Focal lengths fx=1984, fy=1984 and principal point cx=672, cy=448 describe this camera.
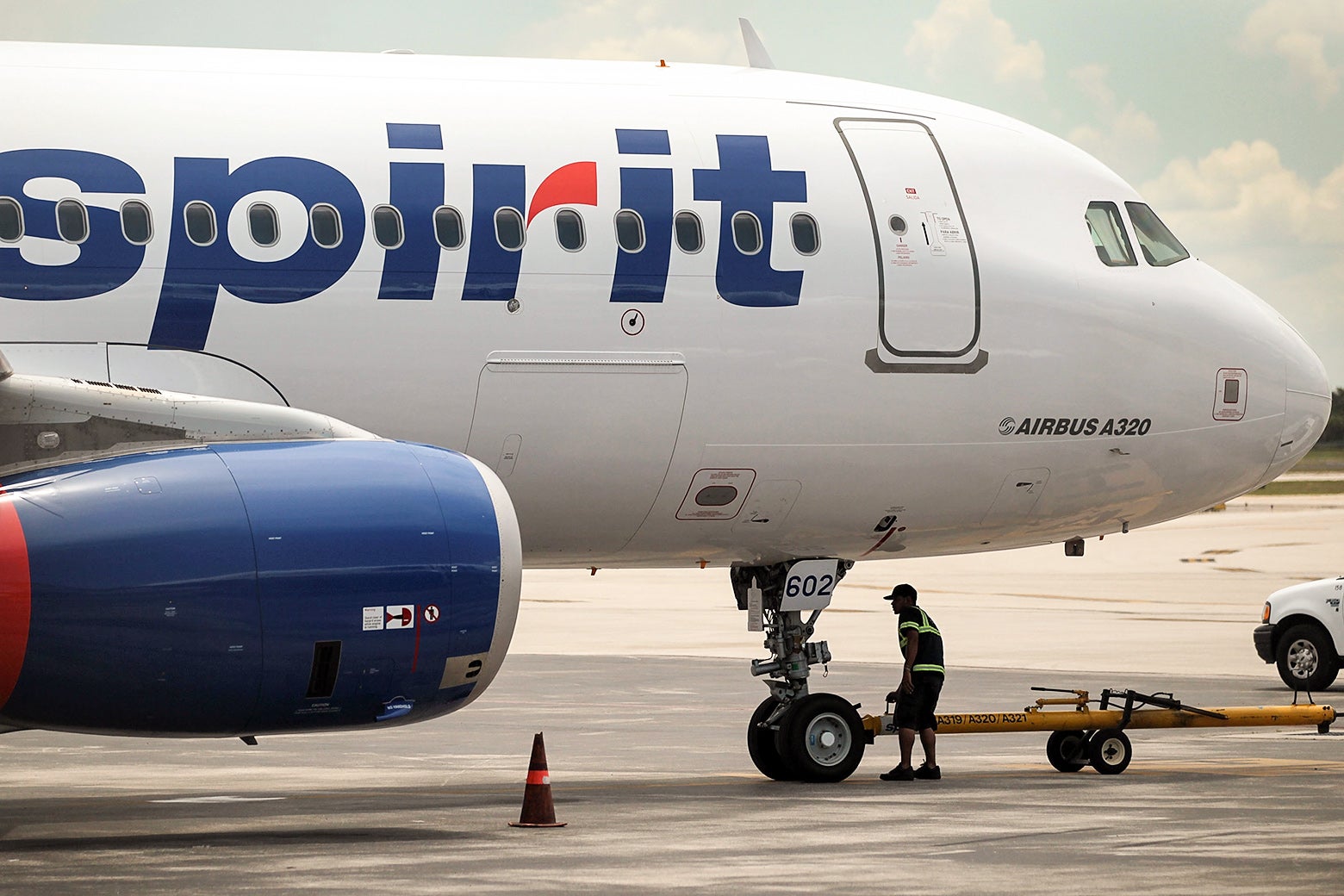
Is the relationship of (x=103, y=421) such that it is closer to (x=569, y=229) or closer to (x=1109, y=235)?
(x=569, y=229)

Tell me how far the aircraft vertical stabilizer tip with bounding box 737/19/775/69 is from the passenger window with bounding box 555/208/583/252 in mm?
2932

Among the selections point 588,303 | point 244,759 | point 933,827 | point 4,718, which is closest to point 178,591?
point 4,718

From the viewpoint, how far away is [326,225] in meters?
13.4


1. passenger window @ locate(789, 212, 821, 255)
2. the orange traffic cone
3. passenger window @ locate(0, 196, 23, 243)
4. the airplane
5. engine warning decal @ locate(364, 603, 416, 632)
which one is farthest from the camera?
passenger window @ locate(789, 212, 821, 255)

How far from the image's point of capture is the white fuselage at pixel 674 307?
517 inches

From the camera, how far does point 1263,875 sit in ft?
38.5

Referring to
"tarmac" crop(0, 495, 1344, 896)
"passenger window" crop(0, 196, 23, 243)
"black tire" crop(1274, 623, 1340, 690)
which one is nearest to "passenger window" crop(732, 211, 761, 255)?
"tarmac" crop(0, 495, 1344, 896)

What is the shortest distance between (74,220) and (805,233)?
527 centimetres

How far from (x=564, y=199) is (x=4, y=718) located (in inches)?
212

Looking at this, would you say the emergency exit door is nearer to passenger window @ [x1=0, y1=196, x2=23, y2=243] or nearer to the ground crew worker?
the ground crew worker

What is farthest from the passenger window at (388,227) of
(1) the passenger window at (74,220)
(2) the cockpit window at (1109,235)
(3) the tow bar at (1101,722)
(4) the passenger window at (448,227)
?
(3) the tow bar at (1101,722)

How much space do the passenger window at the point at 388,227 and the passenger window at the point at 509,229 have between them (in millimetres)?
698

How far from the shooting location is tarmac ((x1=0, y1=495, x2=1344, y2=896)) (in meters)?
11.7

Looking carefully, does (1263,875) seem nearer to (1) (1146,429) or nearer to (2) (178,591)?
(1) (1146,429)
